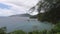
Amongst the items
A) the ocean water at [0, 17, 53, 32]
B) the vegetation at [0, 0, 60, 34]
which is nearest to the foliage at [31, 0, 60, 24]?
the vegetation at [0, 0, 60, 34]

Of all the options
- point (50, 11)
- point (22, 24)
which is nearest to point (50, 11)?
point (50, 11)

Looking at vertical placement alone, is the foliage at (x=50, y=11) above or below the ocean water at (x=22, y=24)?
above

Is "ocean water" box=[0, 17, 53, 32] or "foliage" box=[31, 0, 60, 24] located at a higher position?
"foliage" box=[31, 0, 60, 24]

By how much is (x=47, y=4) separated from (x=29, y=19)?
695 mm

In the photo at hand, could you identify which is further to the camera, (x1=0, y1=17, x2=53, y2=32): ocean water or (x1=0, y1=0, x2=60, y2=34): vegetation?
(x1=0, y1=0, x2=60, y2=34): vegetation

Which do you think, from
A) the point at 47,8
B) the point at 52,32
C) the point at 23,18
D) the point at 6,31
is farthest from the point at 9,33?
the point at 47,8

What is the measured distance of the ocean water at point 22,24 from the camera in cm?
327

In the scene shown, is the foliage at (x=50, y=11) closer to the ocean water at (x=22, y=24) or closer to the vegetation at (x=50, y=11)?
the vegetation at (x=50, y=11)

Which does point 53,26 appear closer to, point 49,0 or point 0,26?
point 49,0

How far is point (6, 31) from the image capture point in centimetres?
332

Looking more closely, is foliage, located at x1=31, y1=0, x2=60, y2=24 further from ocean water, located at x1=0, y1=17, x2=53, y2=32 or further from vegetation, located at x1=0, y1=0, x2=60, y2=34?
ocean water, located at x1=0, y1=17, x2=53, y2=32

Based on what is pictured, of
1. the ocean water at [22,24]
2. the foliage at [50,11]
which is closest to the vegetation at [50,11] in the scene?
the foliage at [50,11]

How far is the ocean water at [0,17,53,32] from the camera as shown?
3266 millimetres

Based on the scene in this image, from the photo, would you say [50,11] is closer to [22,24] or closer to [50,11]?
[50,11]
